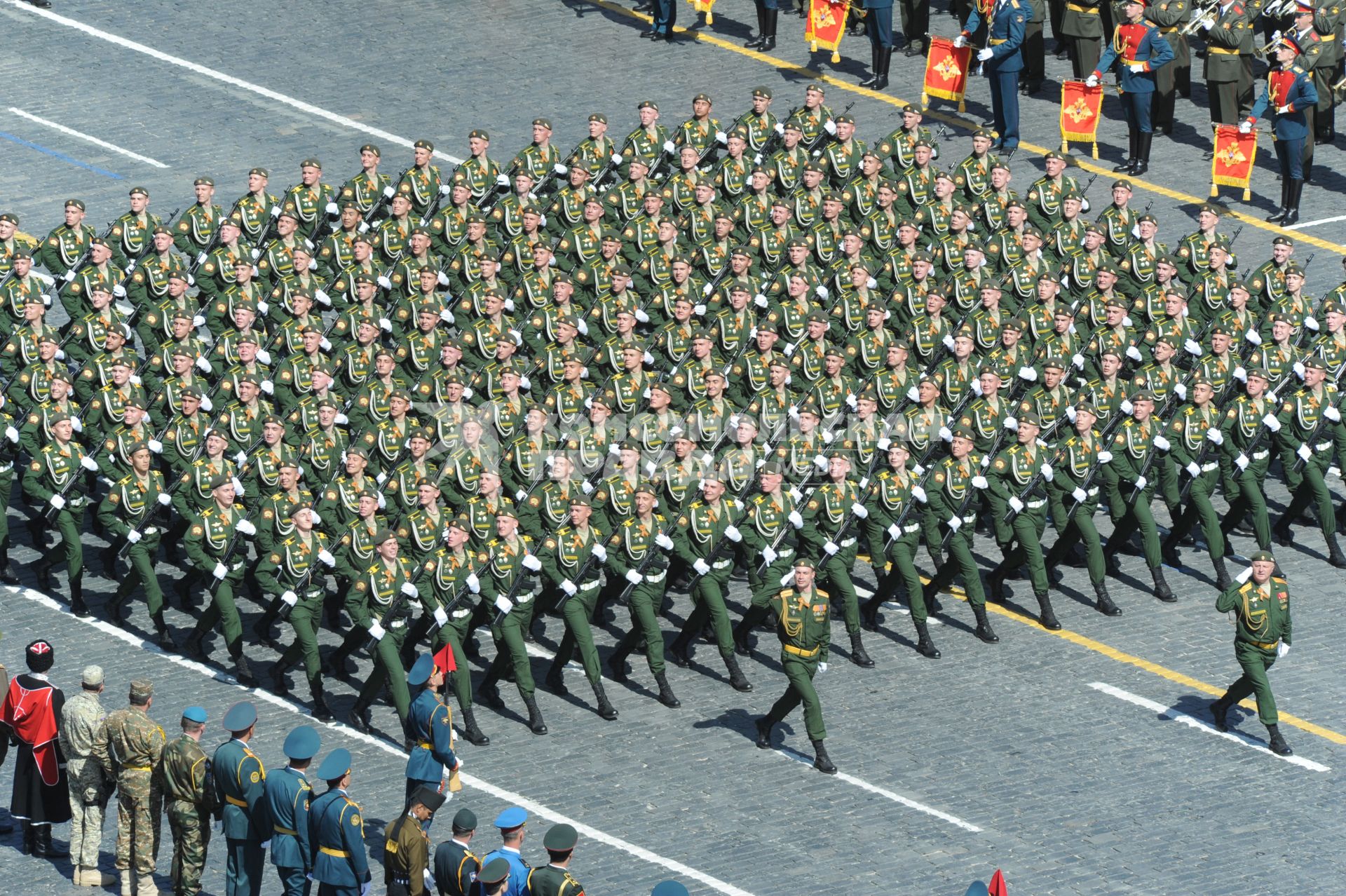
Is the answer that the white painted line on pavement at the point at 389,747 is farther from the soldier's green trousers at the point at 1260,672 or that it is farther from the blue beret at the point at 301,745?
the soldier's green trousers at the point at 1260,672

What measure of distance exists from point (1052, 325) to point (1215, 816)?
8285 millimetres

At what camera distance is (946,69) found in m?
39.6

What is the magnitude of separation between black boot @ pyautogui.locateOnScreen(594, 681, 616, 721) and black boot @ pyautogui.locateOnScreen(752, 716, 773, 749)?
152cm

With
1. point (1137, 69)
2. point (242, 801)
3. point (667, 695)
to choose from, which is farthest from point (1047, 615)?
point (1137, 69)

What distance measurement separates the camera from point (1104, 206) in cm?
3725

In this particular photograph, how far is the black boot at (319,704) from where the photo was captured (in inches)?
1048

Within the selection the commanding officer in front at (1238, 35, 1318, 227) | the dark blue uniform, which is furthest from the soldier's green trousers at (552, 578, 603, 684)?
the dark blue uniform

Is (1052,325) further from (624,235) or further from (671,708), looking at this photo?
(671,708)

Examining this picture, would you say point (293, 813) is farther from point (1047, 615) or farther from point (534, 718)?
point (1047, 615)

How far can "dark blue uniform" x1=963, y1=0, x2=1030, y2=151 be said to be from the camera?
38594 millimetres

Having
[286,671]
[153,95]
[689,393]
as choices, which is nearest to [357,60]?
[153,95]

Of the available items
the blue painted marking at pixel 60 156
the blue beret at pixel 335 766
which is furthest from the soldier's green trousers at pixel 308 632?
the blue painted marking at pixel 60 156

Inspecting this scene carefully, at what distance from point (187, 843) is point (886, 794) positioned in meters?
6.89

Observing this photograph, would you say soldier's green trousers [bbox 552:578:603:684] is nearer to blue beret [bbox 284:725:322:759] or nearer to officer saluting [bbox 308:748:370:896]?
blue beret [bbox 284:725:322:759]
